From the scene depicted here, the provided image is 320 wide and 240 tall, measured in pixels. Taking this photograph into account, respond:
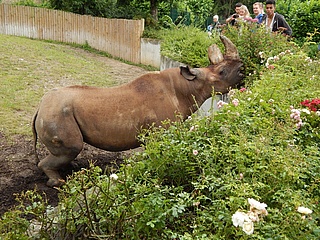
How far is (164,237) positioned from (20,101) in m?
8.01

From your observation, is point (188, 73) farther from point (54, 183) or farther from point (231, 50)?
point (54, 183)

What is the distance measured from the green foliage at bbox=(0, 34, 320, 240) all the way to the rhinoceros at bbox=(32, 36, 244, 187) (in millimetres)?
1921

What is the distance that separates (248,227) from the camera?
1.99m

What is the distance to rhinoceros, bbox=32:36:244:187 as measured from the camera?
529cm

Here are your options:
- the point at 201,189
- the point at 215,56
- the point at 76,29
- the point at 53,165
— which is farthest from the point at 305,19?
the point at 201,189

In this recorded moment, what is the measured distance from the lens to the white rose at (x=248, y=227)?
198cm

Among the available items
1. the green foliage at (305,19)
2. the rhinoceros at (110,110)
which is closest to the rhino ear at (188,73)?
the rhinoceros at (110,110)

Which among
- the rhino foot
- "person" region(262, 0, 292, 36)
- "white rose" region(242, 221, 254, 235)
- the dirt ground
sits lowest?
the dirt ground

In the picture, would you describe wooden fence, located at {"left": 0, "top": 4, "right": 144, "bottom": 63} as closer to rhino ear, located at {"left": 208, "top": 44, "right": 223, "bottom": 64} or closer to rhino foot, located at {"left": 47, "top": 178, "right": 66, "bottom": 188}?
rhino ear, located at {"left": 208, "top": 44, "right": 223, "bottom": 64}

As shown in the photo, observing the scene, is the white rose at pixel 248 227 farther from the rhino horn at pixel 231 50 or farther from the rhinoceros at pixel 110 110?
the rhino horn at pixel 231 50

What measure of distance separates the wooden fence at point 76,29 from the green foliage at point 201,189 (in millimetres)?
13850

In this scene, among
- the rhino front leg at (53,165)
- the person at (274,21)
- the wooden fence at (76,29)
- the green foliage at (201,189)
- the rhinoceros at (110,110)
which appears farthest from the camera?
the wooden fence at (76,29)

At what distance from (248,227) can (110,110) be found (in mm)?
3562

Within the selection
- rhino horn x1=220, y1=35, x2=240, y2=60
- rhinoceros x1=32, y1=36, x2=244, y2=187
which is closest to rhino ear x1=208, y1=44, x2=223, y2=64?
rhino horn x1=220, y1=35, x2=240, y2=60
